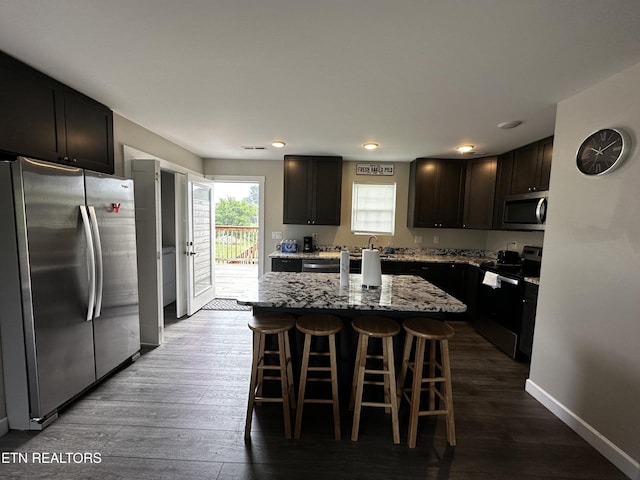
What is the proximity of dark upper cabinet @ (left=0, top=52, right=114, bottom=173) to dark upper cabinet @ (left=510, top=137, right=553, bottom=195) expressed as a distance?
4.43 metres

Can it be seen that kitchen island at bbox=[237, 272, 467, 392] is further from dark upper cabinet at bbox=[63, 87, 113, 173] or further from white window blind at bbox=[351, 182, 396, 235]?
white window blind at bbox=[351, 182, 396, 235]

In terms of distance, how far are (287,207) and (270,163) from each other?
94cm

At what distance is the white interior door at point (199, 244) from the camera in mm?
3795

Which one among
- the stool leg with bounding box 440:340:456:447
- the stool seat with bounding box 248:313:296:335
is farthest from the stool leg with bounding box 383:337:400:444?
the stool seat with bounding box 248:313:296:335

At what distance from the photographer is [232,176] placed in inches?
182

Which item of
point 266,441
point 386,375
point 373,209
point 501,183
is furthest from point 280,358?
point 501,183

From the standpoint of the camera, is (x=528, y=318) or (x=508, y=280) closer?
(x=528, y=318)

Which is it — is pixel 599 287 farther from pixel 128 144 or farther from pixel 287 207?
pixel 128 144

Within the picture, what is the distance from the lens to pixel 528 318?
273cm

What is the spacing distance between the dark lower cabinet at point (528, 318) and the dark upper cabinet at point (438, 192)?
5.42 ft

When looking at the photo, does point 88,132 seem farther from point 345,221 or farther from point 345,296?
point 345,221

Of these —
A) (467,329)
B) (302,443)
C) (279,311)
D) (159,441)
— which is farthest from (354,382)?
(467,329)

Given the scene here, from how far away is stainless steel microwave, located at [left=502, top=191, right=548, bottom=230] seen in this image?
9.32 ft

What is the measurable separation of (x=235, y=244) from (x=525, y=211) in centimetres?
606
